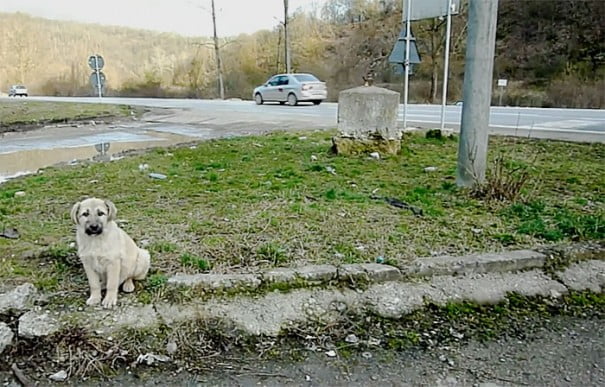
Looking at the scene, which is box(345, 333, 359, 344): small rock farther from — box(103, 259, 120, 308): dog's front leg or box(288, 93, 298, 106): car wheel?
box(288, 93, 298, 106): car wheel

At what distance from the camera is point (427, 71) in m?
33.5

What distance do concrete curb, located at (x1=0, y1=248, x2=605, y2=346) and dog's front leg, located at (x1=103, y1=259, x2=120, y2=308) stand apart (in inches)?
2.4

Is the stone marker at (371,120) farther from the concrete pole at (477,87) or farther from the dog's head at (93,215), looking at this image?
the dog's head at (93,215)

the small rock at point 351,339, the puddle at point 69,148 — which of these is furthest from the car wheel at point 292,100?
the small rock at point 351,339

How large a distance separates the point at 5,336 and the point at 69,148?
30.7 feet

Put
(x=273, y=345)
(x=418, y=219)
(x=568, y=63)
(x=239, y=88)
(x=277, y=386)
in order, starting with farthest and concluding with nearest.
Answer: (x=239, y=88), (x=568, y=63), (x=418, y=219), (x=273, y=345), (x=277, y=386)

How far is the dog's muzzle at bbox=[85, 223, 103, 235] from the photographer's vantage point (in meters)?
2.79

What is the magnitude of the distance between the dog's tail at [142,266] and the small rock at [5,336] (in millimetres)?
699

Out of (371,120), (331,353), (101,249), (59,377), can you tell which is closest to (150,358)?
(59,377)

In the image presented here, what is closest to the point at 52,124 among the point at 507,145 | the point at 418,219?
the point at 507,145

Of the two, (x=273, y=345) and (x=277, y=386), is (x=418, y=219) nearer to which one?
(x=273, y=345)

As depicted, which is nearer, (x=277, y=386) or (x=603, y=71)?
(x=277, y=386)

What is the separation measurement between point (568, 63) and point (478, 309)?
29.1 metres

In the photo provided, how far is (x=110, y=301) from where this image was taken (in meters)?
2.90
